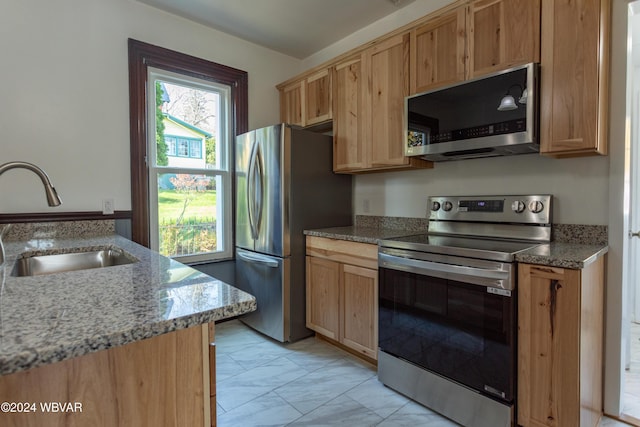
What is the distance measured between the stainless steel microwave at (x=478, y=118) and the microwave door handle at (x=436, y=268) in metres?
0.70

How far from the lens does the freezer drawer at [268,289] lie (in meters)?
2.65

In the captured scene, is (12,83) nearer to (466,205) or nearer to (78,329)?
(78,329)

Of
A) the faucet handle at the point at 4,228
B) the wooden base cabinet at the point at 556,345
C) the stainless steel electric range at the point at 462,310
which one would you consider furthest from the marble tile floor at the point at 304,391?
the faucet handle at the point at 4,228

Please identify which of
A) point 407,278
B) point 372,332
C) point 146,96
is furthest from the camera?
point 146,96

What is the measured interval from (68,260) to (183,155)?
1355 mm

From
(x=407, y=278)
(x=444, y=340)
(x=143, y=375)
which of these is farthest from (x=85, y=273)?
(x=444, y=340)

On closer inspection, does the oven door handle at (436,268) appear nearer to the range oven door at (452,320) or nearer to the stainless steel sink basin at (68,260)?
the range oven door at (452,320)

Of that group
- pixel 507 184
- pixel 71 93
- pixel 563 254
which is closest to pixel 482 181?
pixel 507 184

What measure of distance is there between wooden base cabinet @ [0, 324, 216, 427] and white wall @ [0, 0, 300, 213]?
2063mm

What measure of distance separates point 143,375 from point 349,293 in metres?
1.73

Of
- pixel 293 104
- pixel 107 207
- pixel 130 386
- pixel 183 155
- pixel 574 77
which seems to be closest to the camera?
pixel 130 386

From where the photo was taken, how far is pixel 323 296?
2.60m

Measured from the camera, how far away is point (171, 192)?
9.35 ft

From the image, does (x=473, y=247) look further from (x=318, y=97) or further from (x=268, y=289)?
(x=318, y=97)
